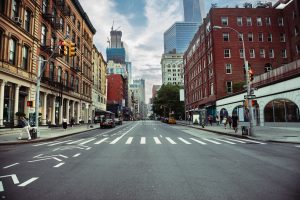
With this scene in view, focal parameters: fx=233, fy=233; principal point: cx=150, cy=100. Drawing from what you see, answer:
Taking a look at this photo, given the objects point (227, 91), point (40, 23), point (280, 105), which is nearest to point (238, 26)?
point (227, 91)

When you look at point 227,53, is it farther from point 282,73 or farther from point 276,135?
point 276,135

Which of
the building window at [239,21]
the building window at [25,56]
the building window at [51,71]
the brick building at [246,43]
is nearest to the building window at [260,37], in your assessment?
the brick building at [246,43]

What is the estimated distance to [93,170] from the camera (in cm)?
698

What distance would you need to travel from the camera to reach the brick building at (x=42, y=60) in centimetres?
2239

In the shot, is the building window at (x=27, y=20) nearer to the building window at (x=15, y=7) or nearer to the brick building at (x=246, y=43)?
the building window at (x=15, y=7)

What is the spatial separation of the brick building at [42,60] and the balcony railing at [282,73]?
76.7 ft

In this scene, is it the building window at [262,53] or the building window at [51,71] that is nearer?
the building window at [51,71]

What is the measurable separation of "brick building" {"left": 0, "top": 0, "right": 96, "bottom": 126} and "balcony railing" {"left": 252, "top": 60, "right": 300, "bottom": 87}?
23.4 m

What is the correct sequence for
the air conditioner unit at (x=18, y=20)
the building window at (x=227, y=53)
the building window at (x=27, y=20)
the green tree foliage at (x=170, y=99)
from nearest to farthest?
the air conditioner unit at (x=18, y=20) < the building window at (x=27, y=20) < the building window at (x=227, y=53) < the green tree foliage at (x=170, y=99)

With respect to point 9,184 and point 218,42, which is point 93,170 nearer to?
point 9,184

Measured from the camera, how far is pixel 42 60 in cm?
1839

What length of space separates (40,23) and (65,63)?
31.2 ft

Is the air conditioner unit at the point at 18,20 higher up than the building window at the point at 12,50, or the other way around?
the air conditioner unit at the point at 18,20

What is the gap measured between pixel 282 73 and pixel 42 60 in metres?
25.8
